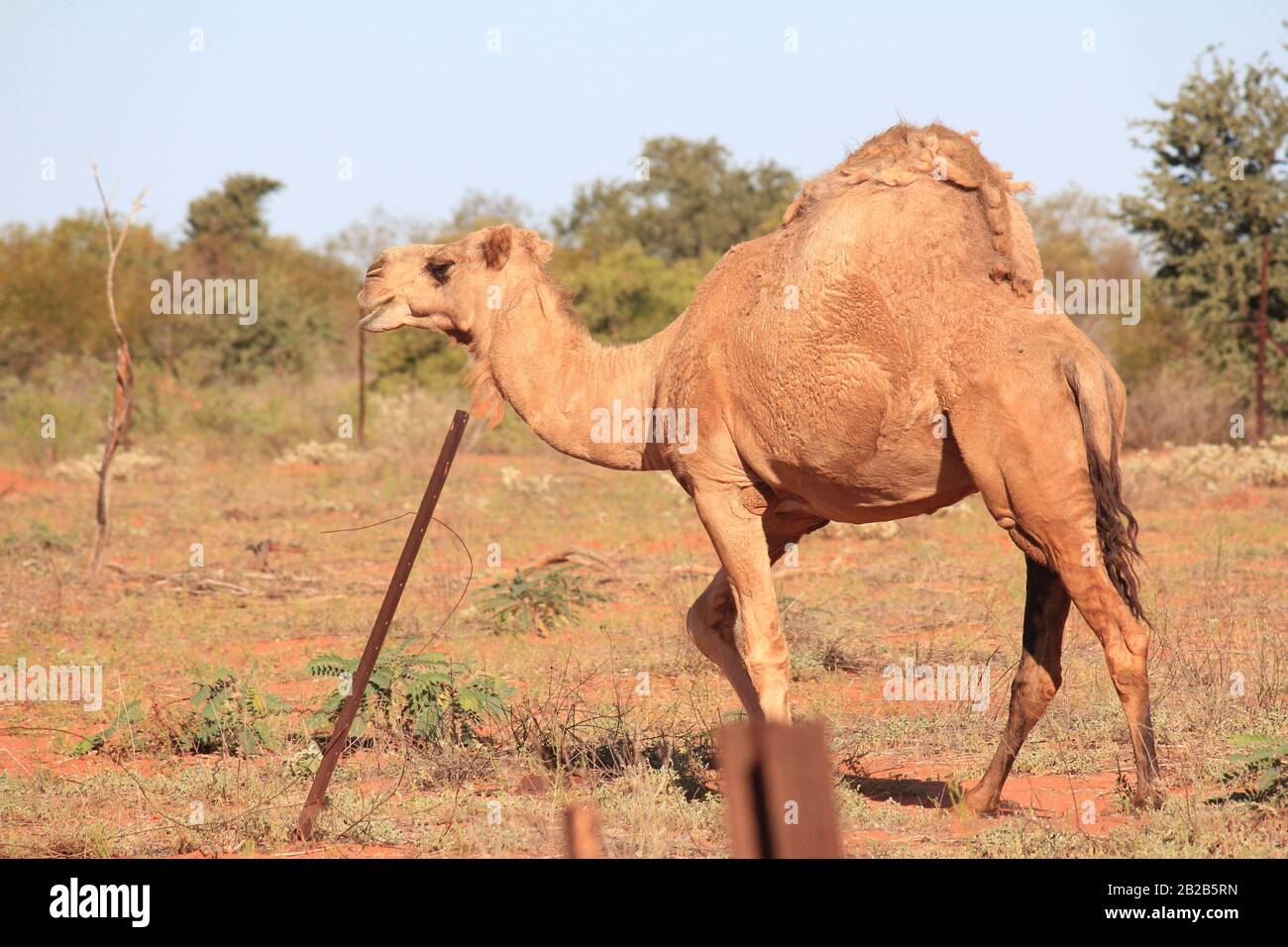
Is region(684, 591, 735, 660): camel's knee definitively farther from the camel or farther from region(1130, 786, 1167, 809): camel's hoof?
region(1130, 786, 1167, 809): camel's hoof

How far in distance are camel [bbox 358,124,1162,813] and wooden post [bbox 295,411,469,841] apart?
4.24 ft

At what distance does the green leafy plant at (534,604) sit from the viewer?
1162 cm

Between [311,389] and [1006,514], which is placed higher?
[311,389]

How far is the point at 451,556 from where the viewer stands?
50.2 feet

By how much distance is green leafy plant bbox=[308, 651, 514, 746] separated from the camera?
24.6 ft

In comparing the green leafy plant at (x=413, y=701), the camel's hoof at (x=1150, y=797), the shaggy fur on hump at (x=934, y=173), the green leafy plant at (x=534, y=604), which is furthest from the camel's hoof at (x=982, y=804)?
the green leafy plant at (x=534, y=604)

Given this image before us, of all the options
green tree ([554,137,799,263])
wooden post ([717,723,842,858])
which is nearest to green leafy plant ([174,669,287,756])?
wooden post ([717,723,842,858])

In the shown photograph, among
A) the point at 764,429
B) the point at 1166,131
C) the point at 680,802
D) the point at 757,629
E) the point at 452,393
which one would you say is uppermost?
the point at 1166,131

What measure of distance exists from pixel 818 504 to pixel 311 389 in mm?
27788

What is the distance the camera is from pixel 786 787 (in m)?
2.10

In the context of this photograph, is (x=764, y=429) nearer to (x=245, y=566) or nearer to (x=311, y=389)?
(x=245, y=566)

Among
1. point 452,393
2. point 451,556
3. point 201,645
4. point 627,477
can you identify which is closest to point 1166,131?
point 627,477

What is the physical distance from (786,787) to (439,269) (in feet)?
18.8

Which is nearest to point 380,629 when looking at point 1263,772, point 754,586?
point 754,586
